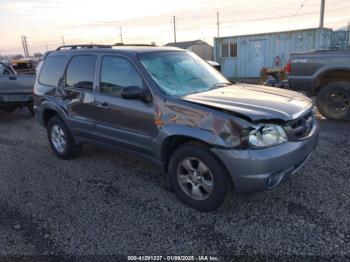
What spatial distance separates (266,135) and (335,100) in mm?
4756

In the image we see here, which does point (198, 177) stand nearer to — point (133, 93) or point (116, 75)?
point (133, 93)

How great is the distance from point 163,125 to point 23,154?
11.8 feet

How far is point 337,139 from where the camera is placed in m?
5.66

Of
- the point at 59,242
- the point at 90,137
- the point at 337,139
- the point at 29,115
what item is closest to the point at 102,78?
the point at 90,137

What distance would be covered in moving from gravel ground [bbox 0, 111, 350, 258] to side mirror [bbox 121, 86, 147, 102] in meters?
1.25

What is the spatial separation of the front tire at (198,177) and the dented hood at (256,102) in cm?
52

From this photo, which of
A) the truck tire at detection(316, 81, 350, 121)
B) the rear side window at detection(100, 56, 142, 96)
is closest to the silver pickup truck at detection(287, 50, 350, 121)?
the truck tire at detection(316, 81, 350, 121)

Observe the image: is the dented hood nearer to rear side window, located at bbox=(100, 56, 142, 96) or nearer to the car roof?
rear side window, located at bbox=(100, 56, 142, 96)

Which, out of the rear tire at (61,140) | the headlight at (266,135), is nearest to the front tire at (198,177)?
the headlight at (266,135)

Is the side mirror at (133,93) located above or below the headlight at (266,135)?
above

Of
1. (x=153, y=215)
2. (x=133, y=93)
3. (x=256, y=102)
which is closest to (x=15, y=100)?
(x=133, y=93)

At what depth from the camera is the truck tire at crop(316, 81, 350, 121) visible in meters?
6.73

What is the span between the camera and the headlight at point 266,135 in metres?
2.96

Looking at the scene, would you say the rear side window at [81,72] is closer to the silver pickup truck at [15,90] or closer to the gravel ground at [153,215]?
the gravel ground at [153,215]
